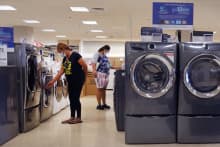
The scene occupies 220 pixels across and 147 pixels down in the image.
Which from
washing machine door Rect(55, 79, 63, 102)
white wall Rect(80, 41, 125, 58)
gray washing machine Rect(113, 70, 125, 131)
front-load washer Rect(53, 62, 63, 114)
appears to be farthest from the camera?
white wall Rect(80, 41, 125, 58)

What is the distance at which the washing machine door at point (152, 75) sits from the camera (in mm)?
3852

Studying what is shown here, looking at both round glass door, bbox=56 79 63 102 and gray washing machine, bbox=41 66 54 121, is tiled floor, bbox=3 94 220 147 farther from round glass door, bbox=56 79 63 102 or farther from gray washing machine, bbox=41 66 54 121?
round glass door, bbox=56 79 63 102

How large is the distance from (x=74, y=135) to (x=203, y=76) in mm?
1901

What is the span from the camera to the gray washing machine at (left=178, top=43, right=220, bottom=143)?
12.7 feet

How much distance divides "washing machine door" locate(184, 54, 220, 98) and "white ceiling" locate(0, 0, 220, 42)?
13.9ft

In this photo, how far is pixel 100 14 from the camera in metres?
9.73

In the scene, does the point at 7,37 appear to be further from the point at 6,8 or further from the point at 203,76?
the point at 6,8

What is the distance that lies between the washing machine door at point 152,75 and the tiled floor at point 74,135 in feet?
2.23

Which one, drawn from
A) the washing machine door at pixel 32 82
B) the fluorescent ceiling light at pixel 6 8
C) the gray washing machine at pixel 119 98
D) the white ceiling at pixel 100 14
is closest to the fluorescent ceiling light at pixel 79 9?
the white ceiling at pixel 100 14

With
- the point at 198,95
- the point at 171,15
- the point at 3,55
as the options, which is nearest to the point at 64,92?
the point at 3,55

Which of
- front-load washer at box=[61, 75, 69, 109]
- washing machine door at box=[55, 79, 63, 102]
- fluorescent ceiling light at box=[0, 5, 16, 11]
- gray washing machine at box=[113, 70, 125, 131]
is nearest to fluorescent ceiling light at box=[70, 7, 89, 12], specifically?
fluorescent ceiling light at box=[0, 5, 16, 11]

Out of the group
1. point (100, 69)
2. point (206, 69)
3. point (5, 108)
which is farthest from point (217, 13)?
point (5, 108)

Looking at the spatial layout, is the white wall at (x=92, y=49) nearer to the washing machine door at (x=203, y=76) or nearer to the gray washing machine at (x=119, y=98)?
the gray washing machine at (x=119, y=98)

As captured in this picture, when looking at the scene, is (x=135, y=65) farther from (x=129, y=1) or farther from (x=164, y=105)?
(x=129, y=1)
